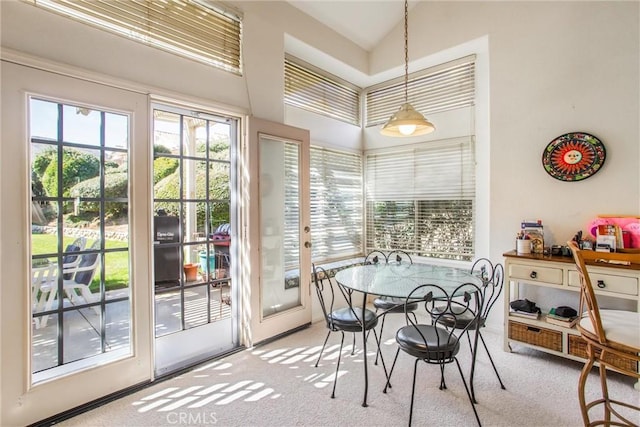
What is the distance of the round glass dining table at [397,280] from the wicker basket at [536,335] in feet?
2.48

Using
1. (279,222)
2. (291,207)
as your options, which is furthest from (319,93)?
(279,222)

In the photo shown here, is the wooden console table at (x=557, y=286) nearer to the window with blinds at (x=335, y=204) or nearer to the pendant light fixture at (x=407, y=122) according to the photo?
the pendant light fixture at (x=407, y=122)

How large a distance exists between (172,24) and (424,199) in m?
3.19

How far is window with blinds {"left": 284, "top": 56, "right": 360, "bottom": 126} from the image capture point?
12.4 ft

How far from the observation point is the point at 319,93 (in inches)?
163

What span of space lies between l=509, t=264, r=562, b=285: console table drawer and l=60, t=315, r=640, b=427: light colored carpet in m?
0.70

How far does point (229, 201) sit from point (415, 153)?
244cm

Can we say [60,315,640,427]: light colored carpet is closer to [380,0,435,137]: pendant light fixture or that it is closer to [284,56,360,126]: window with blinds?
[380,0,435,137]: pendant light fixture

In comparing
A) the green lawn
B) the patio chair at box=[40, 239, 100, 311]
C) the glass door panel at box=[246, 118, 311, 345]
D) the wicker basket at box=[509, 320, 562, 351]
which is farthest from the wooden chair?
the patio chair at box=[40, 239, 100, 311]

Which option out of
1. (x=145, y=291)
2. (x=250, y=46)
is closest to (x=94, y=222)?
(x=145, y=291)

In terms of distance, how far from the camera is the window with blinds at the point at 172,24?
2148mm

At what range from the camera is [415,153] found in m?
4.13

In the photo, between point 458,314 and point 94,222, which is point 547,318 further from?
point 94,222

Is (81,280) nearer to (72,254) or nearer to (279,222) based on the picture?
(72,254)
